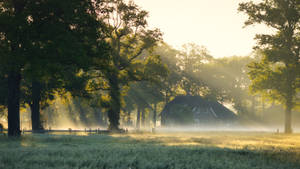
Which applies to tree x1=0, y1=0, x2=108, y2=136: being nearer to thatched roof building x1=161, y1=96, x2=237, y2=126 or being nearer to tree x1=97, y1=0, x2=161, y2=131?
tree x1=97, y1=0, x2=161, y2=131

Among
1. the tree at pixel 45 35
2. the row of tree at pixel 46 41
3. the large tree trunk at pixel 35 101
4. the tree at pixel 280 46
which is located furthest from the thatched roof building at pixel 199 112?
the tree at pixel 45 35

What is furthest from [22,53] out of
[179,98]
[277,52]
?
[179,98]

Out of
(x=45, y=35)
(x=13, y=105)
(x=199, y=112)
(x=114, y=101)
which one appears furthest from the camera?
(x=199, y=112)

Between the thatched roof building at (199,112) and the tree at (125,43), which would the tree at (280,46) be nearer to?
the tree at (125,43)

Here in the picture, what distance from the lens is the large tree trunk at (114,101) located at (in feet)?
139

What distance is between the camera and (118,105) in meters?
43.2

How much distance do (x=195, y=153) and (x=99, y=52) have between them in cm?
1316

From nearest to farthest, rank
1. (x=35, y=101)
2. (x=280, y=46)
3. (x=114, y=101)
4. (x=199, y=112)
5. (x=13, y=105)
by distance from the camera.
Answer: (x=13, y=105)
(x=35, y=101)
(x=114, y=101)
(x=280, y=46)
(x=199, y=112)

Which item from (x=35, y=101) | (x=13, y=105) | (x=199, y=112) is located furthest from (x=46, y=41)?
(x=199, y=112)

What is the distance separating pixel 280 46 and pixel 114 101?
22780 mm

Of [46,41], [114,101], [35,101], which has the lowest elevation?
[114,101]

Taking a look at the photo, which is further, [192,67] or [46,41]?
[192,67]

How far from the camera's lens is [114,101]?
140ft

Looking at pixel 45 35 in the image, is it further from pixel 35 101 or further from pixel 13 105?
pixel 35 101
